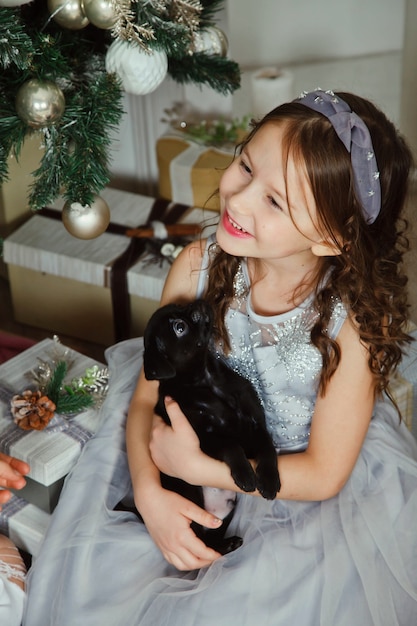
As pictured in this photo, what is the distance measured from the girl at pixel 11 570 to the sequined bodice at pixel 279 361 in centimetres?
→ 36

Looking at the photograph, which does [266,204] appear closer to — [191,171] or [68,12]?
[68,12]

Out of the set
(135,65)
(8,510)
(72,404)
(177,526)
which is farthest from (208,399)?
(135,65)

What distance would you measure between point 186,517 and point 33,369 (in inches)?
18.9

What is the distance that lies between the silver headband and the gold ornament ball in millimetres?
308

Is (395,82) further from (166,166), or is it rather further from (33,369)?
(33,369)

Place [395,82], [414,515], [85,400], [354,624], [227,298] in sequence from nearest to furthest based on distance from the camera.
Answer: [354,624]
[414,515]
[227,298]
[85,400]
[395,82]

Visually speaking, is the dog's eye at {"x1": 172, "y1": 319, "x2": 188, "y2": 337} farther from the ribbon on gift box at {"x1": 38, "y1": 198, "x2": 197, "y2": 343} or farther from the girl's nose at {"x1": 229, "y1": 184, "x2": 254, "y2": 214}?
the ribbon on gift box at {"x1": 38, "y1": 198, "x2": 197, "y2": 343}

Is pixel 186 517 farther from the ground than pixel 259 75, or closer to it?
closer to it

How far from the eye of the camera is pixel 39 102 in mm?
1099

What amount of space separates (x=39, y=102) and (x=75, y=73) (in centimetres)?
23

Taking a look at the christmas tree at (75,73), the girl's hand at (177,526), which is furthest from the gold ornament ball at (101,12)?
the girl's hand at (177,526)

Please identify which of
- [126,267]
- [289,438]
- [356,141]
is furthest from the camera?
[126,267]

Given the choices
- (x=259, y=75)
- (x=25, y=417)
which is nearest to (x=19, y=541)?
(x=25, y=417)

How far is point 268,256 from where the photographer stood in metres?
1.10
